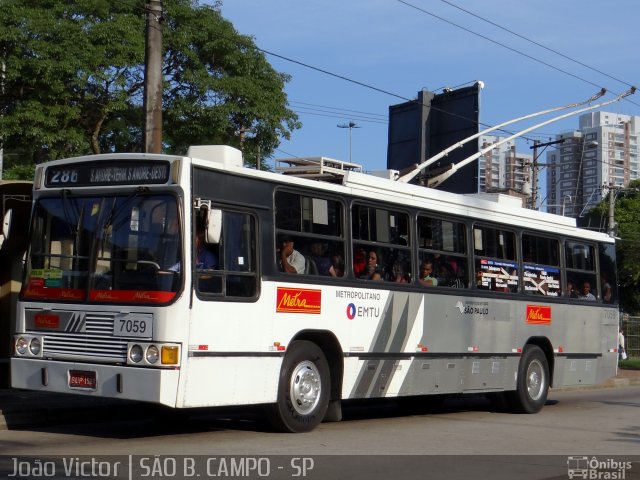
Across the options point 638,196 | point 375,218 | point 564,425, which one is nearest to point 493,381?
point 564,425

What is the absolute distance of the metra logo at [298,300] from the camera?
36.8ft

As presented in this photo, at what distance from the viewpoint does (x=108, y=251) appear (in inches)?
408

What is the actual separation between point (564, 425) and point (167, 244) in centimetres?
700

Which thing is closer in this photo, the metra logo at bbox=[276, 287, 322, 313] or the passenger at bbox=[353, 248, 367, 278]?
the metra logo at bbox=[276, 287, 322, 313]

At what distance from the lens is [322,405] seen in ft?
38.6

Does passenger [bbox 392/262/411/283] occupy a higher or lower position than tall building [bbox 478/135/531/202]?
lower

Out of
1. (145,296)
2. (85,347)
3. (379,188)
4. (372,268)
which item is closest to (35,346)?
(85,347)

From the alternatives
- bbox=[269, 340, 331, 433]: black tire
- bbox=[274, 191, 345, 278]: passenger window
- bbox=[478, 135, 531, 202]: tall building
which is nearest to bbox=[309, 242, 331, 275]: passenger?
bbox=[274, 191, 345, 278]: passenger window

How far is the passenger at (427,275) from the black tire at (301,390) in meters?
2.34

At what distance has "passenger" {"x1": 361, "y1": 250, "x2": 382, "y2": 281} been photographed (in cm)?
1262

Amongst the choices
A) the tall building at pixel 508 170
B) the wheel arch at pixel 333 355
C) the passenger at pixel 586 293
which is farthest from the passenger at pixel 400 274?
the tall building at pixel 508 170

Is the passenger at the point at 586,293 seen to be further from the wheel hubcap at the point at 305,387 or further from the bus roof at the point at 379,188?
the wheel hubcap at the point at 305,387

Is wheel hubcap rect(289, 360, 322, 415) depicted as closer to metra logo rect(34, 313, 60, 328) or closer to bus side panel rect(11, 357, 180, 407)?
bus side panel rect(11, 357, 180, 407)

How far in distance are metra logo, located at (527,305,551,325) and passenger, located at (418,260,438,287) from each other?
277cm
